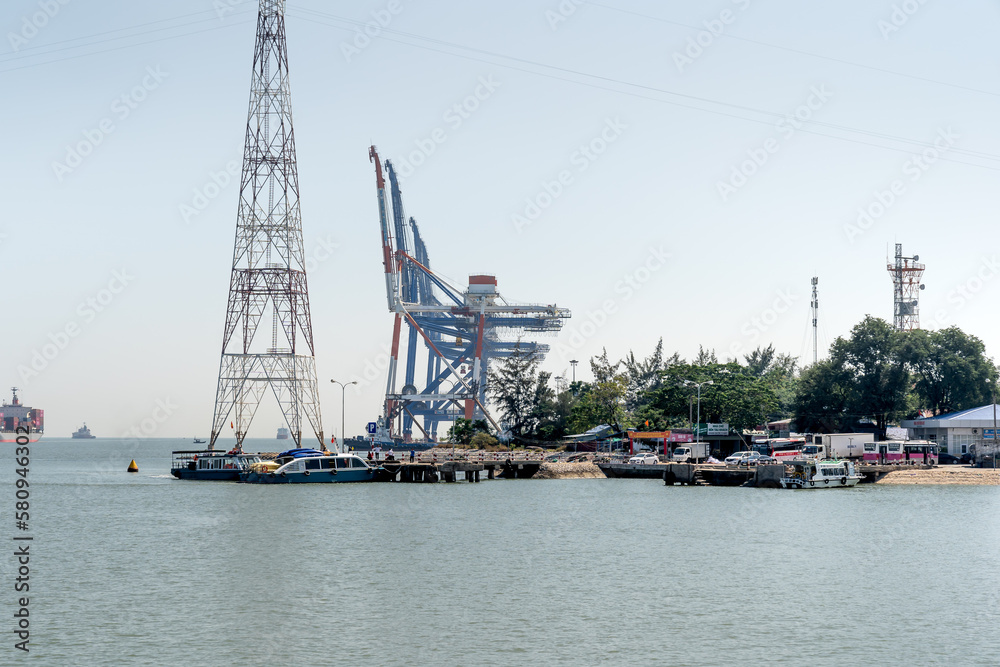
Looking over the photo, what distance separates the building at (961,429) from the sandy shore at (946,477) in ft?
50.4

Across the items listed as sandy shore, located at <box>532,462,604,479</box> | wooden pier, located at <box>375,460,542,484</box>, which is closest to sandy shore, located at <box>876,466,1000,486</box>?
sandy shore, located at <box>532,462,604,479</box>

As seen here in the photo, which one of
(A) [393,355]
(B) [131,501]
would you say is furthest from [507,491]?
(A) [393,355]

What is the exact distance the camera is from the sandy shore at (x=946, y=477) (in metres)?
80.6

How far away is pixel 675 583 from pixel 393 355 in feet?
411

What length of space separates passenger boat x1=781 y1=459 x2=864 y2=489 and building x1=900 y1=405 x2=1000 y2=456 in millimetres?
24510

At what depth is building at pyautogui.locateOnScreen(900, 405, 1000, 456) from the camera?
9900cm

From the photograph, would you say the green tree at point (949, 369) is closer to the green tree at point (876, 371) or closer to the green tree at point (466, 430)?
the green tree at point (876, 371)

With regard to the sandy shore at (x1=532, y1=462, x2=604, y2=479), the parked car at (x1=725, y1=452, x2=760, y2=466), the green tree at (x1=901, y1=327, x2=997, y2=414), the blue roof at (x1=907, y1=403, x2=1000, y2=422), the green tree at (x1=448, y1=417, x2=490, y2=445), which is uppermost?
the green tree at (x1=901, y1=327, x2=997, y2=414)

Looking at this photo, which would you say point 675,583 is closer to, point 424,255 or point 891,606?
point 891,606

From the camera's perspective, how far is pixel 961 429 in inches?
3930

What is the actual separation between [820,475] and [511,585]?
49.6 m

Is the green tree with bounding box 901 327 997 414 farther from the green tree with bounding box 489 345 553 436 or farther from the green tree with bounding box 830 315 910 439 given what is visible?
Answer: the green tree with bounding box 489 345 553 436

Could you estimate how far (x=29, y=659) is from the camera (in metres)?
24.6

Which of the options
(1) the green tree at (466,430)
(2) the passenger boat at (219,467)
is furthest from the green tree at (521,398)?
(2) the passenger boat at (219,467)
